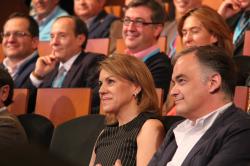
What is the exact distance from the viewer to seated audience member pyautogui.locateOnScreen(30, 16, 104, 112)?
94.1 inches

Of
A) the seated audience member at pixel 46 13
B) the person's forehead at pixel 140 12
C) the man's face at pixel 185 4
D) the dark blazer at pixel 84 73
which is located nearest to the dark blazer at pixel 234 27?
the man's face at pixel 185 4

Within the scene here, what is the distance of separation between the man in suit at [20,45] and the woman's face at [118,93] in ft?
3.86

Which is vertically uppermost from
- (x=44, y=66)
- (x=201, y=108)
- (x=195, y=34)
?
(x=195, y=34)

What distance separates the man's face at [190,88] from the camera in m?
1.23

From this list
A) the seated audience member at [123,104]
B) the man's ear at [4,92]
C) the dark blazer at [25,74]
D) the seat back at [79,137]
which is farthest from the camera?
the dark blazer at [25,74]

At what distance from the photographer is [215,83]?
4.05 ft

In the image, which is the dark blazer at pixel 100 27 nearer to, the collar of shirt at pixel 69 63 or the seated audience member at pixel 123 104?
the collar of shirt at pixel 69 63

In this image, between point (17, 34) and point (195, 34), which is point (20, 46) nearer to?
point (17, 34)

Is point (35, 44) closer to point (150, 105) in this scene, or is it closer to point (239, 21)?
point (239, 21)

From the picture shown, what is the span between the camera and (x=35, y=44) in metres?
2.77

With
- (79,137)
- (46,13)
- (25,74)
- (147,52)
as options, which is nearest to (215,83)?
(79,137)

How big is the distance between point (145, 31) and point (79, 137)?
75 centimetres

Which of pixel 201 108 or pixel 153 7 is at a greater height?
pixel 153 7

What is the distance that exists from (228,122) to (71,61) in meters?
1.44
